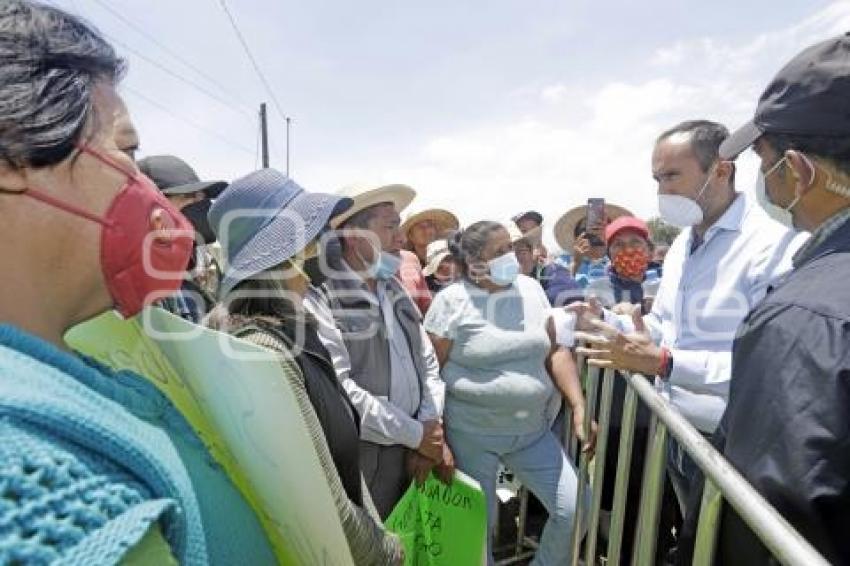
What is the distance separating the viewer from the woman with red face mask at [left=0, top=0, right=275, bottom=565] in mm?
491

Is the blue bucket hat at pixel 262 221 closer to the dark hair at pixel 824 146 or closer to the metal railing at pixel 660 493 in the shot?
the metal railing at pixel 660 493

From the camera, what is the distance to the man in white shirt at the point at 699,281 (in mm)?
2406

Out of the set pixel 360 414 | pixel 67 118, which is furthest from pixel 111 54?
pixel 360 414

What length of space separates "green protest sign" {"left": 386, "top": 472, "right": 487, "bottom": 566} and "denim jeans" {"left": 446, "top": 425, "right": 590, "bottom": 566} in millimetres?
603

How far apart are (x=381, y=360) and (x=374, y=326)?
0.58ft

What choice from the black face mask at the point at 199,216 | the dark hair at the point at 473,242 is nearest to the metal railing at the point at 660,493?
the dark hair at the point at 473,242

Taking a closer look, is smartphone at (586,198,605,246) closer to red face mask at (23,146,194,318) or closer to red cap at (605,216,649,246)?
red cap at (605,216,649,246)

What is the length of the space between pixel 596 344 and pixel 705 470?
112cm

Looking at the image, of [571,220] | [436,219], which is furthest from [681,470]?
[571,220]

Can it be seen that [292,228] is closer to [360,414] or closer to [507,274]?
[360,414]

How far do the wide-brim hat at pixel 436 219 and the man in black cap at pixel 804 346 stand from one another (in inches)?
169

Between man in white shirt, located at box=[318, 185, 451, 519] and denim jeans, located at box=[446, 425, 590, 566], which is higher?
man in white shirt, located at box=[318, 185, 451, 519]

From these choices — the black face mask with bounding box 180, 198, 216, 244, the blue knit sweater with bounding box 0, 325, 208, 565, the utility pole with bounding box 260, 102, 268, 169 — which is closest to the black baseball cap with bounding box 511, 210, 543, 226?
the black face mask with bounding box 180, 198, 216, 244

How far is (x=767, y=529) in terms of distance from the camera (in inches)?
41.4
